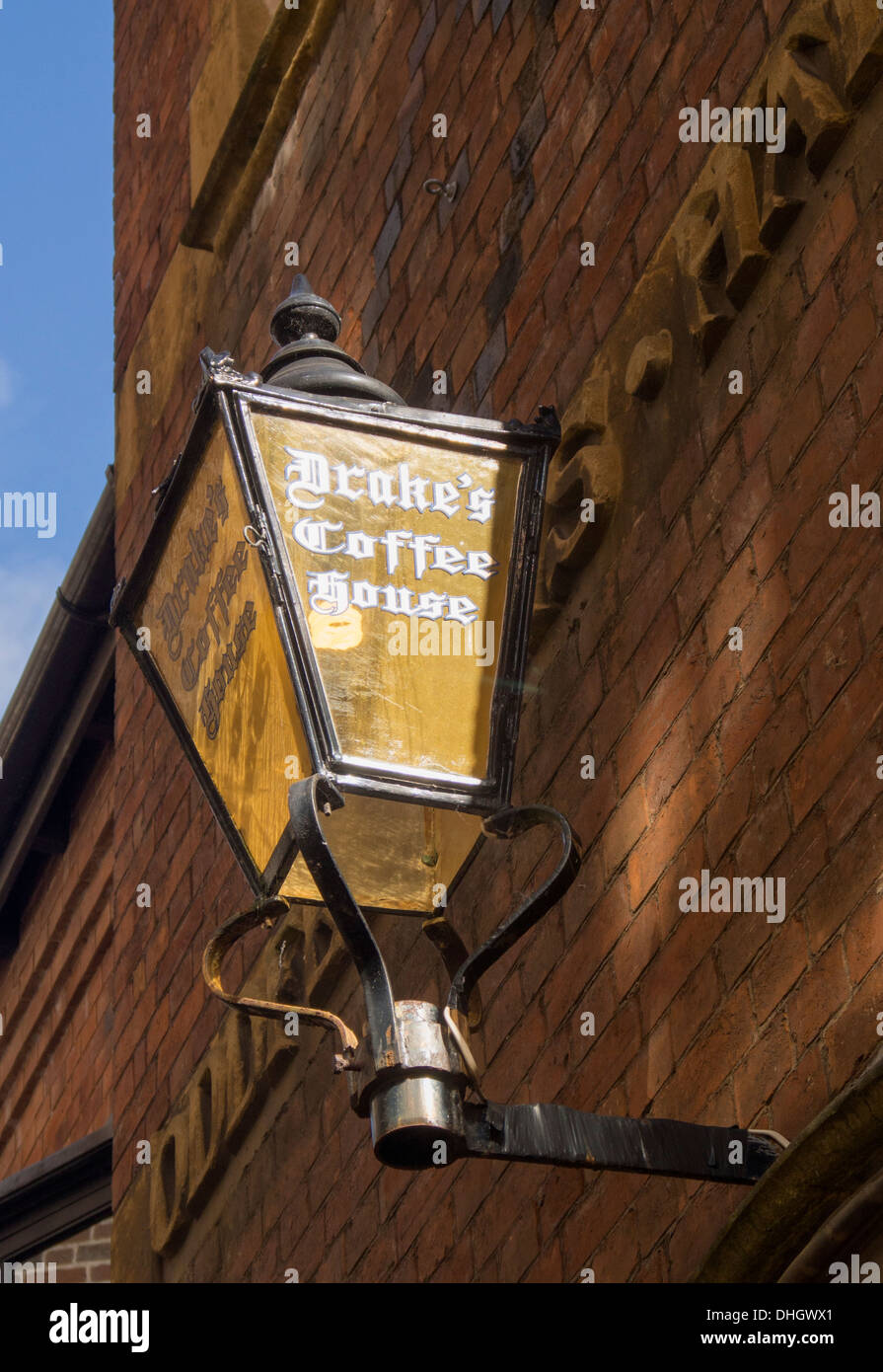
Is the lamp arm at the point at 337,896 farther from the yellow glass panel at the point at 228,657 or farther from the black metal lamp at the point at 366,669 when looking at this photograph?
the yellow glass panel at the point at 228,657

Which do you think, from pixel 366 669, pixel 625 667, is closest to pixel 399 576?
pixel 366 669

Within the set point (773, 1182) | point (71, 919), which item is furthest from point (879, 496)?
point (71, 919)

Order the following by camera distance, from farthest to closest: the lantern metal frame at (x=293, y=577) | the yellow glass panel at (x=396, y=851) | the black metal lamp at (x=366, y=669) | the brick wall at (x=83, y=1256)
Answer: the brick wall at (x=83, y=1256) → the yellow glass panel at (x=396, y=851) → the lantern metal frame at (x=293, y=577) → the black metal lamp at (x=366, y=669)

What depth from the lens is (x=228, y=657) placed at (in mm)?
3262

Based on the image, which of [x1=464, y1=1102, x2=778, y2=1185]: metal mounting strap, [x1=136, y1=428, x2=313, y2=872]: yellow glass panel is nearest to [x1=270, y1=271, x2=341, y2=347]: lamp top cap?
[x1=136, y1=428, x2=313, y2=872]: yellow glass panel

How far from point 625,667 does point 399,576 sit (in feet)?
2.37

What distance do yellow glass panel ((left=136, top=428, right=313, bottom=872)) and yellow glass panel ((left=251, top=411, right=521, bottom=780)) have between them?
0.07 metres

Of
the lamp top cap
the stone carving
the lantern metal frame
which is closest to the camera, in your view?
the lantern metal frame

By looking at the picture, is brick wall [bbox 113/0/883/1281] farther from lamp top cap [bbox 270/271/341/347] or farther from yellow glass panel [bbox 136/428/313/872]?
yellow glass panel [bbox 136/428/313/872]

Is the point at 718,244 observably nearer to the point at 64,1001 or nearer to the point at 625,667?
the point at 625,667

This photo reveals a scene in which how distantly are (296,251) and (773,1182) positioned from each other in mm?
4221

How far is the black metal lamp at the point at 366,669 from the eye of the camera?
114 inches

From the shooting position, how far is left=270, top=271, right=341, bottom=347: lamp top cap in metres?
4.12

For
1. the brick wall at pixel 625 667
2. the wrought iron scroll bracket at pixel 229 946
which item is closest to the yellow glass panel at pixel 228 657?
the wrought iron scroll bracket at pixel 229 946
